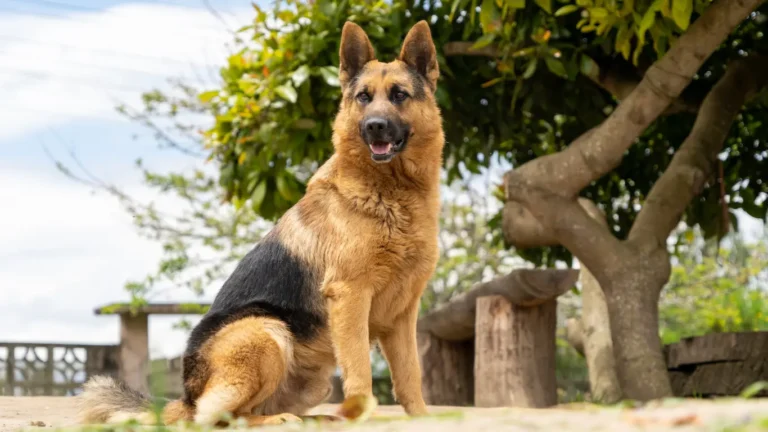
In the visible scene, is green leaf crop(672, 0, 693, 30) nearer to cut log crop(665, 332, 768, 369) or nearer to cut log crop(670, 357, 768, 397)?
cut log crop(670, 357, 768, 397)

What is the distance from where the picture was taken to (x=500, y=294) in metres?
9.03

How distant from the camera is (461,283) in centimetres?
1531

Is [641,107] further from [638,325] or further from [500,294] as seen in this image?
[500,294]

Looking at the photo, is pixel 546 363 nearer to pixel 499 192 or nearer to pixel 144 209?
pixel 499 192

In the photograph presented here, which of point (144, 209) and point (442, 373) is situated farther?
point (144, 209)

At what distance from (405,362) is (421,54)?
1.81 m

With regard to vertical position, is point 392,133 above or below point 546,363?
above

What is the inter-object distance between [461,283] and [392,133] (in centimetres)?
1049

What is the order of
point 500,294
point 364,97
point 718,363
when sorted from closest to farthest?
point 364,97 < point 500,294 < point 718,363

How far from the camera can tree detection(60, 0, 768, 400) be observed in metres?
7.82

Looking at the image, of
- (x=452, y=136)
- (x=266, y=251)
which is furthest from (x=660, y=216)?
(x=266, y=251)

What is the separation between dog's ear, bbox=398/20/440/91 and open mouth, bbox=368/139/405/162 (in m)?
0.59

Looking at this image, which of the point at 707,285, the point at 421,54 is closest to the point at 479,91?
the point at 421,54

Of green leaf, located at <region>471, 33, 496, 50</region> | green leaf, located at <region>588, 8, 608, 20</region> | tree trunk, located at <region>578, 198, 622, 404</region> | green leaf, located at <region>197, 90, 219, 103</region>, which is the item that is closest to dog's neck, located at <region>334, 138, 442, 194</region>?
green leaf, located at <region>588, 8, 608, 20</region>
